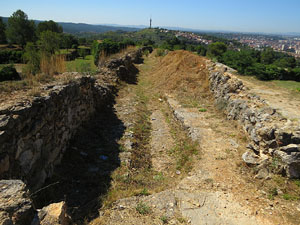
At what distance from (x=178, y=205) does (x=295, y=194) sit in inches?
107

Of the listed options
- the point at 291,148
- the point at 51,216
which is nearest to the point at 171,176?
the point at 291,148

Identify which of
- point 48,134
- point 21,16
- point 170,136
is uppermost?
point 21,16

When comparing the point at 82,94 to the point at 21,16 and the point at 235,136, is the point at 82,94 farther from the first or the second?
the point at 21,16

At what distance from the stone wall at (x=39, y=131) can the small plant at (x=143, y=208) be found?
2146mm

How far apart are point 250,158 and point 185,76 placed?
9.75 metres

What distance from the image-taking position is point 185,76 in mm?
14656

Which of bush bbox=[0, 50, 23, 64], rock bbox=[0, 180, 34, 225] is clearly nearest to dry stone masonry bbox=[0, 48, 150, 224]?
rock bbox=[0, 180, 34, 225]

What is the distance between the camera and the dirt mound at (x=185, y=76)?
1375 centimetres

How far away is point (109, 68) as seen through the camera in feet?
49.9

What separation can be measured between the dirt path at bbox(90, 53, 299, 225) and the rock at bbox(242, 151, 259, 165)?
17 centimetres

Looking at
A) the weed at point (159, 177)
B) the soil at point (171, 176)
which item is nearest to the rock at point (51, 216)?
the soil at point (171, 176)

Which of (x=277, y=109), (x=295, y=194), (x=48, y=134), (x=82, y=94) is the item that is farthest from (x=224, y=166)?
(x=82, y=94)

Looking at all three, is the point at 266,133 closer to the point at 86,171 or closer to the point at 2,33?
the point at 86,171

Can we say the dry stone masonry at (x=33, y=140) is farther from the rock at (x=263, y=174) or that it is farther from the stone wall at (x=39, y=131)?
the rock at (x=263, y=174)
